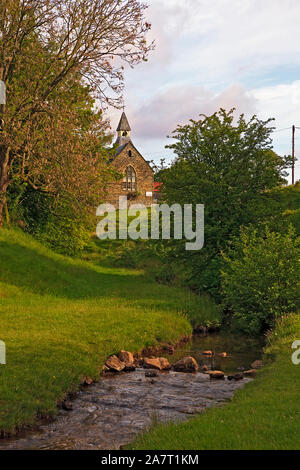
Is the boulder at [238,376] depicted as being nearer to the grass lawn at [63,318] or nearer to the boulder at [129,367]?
the boulder at [129,367]

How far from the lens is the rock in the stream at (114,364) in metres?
17.1

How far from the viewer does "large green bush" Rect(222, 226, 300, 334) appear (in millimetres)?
23203

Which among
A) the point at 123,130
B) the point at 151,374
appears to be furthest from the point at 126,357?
the point at 123,130

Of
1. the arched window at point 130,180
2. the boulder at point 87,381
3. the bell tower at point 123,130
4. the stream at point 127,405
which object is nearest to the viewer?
the stream at point 127,405

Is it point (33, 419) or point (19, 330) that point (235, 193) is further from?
point (33, 419)

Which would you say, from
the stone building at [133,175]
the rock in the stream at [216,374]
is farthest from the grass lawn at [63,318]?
the stone building at [133,175]

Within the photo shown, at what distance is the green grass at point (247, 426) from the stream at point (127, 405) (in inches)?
42.7

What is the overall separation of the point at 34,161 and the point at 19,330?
1329 centimetres

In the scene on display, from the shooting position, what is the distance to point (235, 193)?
99.9ft

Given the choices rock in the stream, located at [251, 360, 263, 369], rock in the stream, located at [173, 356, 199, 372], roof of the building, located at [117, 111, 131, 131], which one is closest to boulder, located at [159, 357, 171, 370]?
rock in the stream, located at [173, 356, 199, 372]

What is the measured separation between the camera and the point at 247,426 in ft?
31.9

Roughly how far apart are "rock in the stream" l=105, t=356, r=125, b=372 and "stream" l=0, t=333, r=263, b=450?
352 mm

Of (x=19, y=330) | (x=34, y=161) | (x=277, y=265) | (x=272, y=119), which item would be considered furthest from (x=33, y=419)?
(x=272, y=119)

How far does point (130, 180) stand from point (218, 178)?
171 feet
